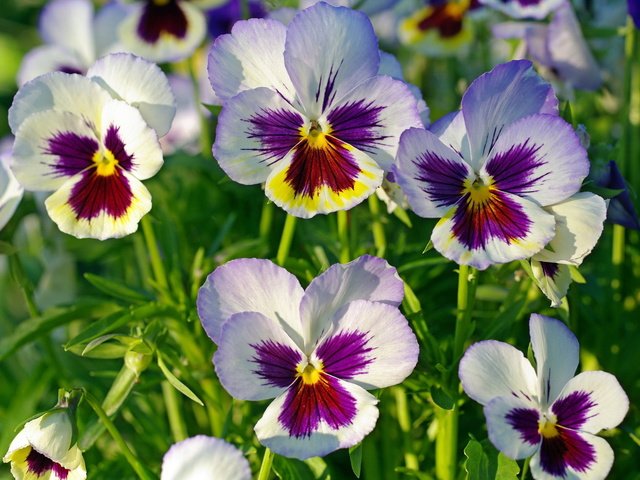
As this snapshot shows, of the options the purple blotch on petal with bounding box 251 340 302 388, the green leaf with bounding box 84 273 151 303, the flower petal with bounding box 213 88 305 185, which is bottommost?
the green leaf with bounding box 84 273 151 303

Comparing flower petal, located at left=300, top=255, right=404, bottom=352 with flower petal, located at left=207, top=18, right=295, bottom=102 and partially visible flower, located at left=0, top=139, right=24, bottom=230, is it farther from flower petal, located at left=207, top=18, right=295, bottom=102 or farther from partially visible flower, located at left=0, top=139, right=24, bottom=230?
partially visible flower, located at left=0, top=139, right=24, bottom=230

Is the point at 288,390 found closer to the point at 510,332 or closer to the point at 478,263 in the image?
the point at 478,263

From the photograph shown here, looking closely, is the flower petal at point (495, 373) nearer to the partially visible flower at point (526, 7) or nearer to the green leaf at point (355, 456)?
the green leaf at point (355, 456)

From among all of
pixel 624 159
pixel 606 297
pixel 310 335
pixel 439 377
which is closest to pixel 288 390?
pixel 310 335

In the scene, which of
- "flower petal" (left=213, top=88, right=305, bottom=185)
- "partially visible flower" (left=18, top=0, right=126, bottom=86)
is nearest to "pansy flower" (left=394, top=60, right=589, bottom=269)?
"flower petal" (left=213, top=88, right=305, bottom=185)

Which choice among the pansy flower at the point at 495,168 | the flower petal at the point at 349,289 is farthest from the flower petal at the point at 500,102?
the flower petal at the point at 349,289

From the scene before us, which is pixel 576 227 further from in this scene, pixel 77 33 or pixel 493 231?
pixel 77 33
